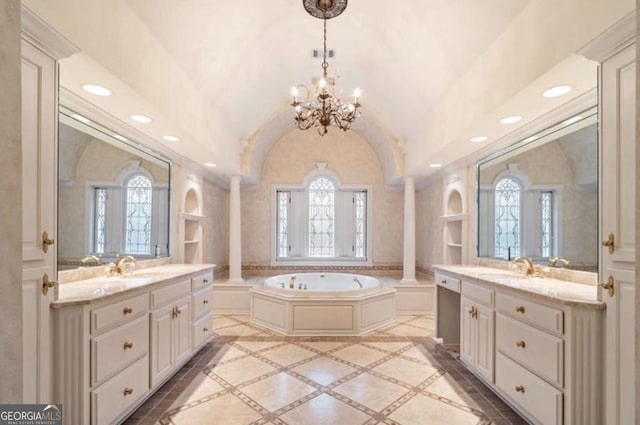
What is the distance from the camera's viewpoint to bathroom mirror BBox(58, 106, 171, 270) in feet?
8.67

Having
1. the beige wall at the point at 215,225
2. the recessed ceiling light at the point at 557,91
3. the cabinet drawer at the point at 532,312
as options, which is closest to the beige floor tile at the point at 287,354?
the cabinet drawer at the point at 532,312

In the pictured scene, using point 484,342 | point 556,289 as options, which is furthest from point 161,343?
point 556,289

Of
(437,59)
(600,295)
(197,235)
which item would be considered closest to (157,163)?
(197,235)

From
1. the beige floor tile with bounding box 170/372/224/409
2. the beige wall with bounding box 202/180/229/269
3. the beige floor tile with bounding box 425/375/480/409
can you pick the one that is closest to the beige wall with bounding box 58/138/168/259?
the beige floor tile with bounding box 170/372/224/409

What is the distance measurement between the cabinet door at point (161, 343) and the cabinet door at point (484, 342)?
270cm

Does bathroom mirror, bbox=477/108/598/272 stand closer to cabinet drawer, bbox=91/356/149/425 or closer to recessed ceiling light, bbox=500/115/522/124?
recessed ceiling light, bbox=500/115/522/124

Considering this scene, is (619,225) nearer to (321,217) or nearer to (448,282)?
(448,282)

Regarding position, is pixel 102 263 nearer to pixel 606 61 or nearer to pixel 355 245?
pixel 606 61

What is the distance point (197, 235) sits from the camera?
16.6ft

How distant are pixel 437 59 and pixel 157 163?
10.7 ft

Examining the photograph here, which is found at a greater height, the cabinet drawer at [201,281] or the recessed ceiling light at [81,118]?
the recessed ceiling light at [81,118]

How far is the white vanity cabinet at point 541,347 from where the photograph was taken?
1854 mm

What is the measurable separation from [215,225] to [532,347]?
517 cm

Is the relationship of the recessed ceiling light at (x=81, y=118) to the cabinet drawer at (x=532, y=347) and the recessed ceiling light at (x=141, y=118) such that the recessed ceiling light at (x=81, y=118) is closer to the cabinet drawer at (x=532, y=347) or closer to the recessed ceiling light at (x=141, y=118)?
the recessed ceiling light at (x=141, y=118)
